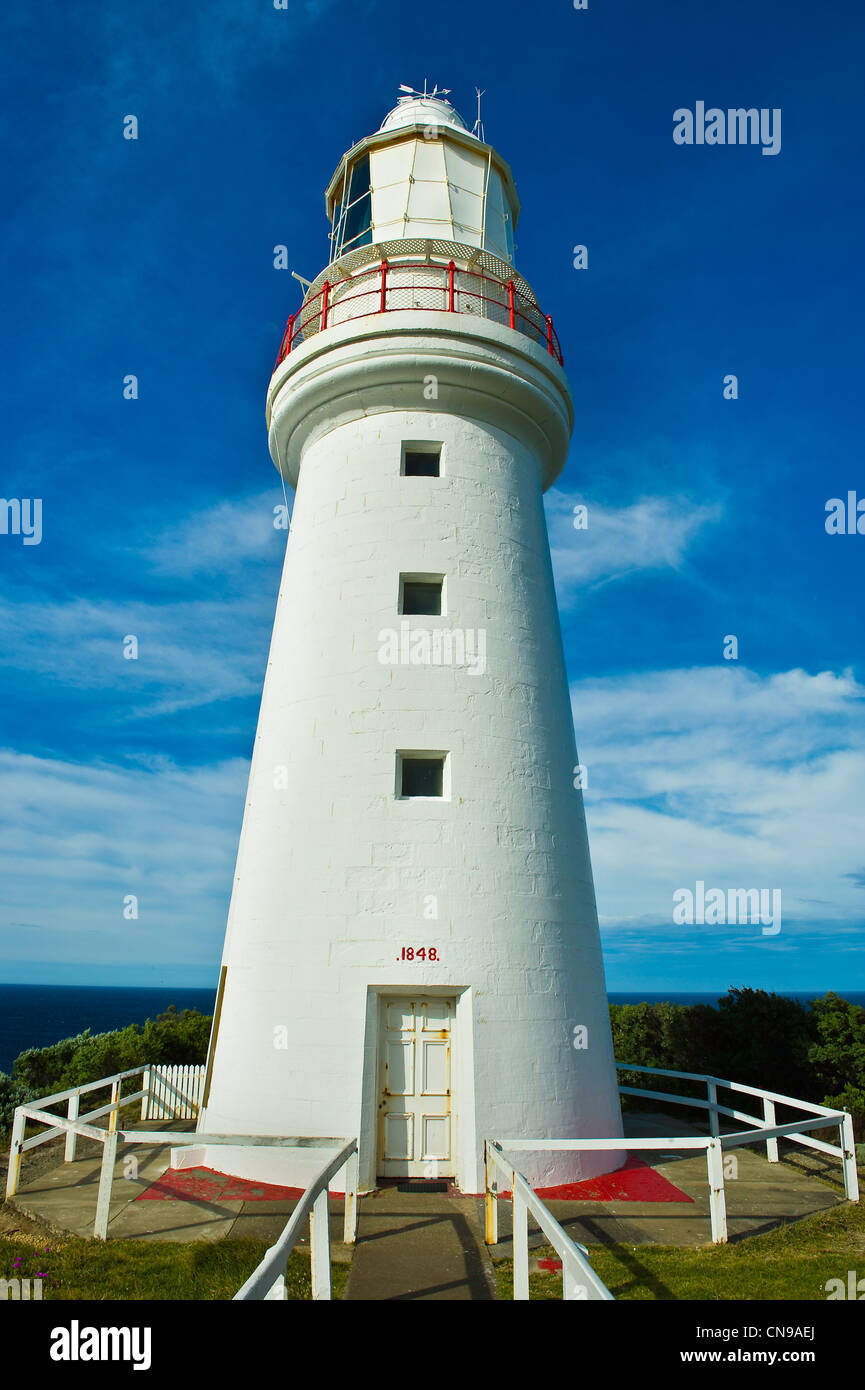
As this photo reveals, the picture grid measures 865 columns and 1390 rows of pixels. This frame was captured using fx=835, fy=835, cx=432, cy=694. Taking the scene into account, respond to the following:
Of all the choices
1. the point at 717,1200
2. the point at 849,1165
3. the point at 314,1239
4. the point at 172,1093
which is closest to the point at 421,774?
the point at 717,1200

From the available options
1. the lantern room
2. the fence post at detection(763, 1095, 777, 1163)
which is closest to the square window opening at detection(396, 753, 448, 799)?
the fence post at detection(763, 1095, 777, 1163)

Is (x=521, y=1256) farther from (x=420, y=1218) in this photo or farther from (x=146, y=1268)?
(x=146, y=1268)

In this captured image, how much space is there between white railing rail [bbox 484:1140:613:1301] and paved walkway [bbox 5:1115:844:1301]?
0.38 m

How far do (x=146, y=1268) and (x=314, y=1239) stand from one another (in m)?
2.25

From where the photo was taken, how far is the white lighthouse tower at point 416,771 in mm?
10672

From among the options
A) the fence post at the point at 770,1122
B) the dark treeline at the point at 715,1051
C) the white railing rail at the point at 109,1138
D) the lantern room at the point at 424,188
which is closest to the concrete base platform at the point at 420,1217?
the white railing rail at the point at 109,1138

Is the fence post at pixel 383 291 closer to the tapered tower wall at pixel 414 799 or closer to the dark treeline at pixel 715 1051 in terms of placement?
the tapered tower wall at pixel 414 799

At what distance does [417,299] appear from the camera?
14031 millimetres

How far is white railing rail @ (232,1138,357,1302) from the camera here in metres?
4.47

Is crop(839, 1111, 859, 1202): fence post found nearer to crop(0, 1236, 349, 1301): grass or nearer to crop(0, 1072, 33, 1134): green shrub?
crop(0, 1236, 349, 1301): grass

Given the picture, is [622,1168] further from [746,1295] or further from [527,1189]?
[527,1189]
